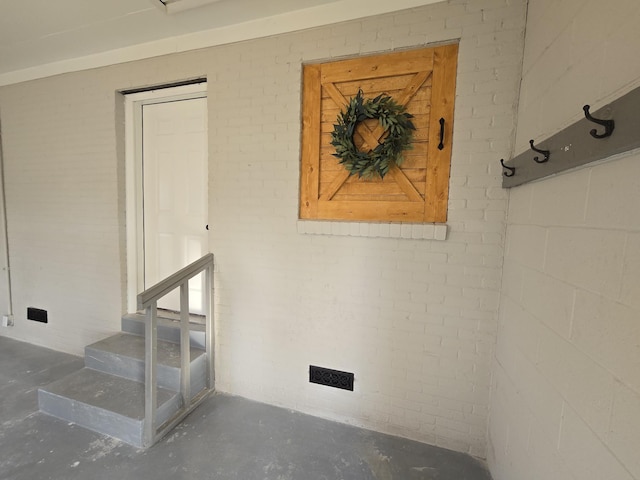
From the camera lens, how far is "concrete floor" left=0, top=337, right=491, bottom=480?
1561 millimetres

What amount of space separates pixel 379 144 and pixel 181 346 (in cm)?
188

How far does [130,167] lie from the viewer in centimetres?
257

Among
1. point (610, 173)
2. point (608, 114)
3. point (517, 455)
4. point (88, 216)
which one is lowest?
point (517, 455)

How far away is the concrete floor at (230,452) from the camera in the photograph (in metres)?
1.56

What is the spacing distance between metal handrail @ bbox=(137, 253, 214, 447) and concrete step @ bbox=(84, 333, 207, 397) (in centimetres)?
7

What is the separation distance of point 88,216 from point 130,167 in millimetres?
638

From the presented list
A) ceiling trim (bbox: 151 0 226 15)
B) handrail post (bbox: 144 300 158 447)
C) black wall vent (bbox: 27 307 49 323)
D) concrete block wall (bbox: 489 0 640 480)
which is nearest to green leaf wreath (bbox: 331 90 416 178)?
concrete block wall (bbox: 489 0 640 480)

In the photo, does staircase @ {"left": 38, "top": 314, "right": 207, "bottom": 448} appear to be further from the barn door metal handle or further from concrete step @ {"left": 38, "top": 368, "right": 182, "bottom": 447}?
the barn door metal handle

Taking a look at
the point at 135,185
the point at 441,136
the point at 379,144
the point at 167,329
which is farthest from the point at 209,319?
the point at 441,136

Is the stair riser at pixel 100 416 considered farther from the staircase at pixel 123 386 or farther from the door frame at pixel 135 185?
the door frame at pixel 135 185

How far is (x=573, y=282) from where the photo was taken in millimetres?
949

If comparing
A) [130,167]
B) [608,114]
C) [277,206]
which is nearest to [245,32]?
[277,206]

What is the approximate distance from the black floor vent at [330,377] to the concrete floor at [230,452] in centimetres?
27

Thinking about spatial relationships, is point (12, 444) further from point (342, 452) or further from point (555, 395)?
point (555, 395)
